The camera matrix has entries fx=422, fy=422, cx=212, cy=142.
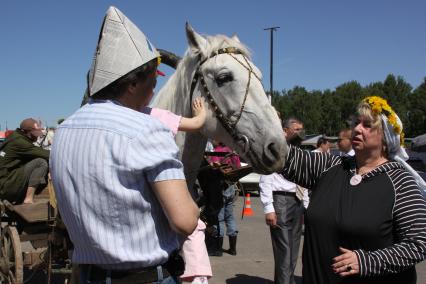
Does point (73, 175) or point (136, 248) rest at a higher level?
point (73, 175)

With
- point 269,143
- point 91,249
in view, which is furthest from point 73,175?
point 269,143

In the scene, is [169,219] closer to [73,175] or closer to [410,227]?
[73,175]

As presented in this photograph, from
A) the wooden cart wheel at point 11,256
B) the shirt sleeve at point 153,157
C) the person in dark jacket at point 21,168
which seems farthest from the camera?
the person in dark jacket at point 21,168

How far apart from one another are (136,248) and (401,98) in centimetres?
5740

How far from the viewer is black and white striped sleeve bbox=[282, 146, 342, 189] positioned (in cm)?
272

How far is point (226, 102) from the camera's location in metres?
2.75

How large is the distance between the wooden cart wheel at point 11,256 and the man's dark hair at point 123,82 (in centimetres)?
376

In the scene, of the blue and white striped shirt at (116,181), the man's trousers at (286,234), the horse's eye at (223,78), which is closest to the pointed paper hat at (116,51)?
the blue and white striped shirt at (116,181)

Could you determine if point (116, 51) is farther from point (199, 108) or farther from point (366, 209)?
point (366, 209)

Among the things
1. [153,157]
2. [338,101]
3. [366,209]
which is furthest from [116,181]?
[338,101]

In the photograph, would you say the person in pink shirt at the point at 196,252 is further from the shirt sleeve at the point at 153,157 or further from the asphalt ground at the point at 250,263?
the asphalt ground at the point at 250,263

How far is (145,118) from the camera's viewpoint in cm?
151

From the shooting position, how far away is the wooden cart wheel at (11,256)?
4641 millimetres

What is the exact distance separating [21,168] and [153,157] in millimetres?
4386
